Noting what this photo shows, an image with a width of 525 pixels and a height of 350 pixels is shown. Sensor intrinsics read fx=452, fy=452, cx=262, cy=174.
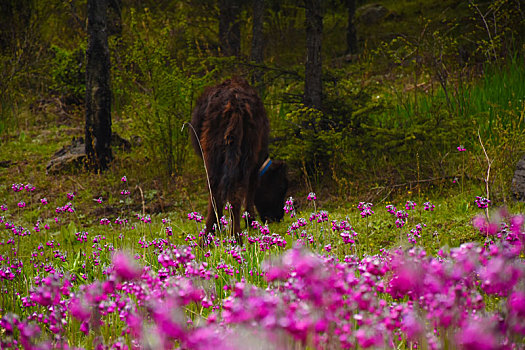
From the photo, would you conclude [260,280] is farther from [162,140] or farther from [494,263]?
[162,140]

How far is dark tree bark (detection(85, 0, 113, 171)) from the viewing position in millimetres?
8492

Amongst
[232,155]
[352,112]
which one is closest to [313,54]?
[352,112]

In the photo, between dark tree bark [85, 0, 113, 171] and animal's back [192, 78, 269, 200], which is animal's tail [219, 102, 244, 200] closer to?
animal's back [192, 78, 269, 200]

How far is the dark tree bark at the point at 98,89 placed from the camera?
8492 millimetres

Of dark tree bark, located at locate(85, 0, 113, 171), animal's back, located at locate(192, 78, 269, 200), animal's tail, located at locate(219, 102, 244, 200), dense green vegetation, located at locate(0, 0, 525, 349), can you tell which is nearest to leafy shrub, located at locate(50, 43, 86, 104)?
dense green vegetation, located at locate(0, 0, 525, 349)

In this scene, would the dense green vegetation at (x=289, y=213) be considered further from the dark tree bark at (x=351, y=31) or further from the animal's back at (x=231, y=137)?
the dark tree bark at (x=351, y=31)

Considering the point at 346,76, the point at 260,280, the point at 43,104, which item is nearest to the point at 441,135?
the point at 346,76

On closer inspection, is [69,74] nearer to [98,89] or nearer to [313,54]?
[98,89]

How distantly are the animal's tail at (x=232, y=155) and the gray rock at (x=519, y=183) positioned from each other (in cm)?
298

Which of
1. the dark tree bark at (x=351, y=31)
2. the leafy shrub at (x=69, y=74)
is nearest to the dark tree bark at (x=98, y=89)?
the leafy shrub at (x=69, y=74)

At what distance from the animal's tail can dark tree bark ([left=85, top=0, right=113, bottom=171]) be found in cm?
499

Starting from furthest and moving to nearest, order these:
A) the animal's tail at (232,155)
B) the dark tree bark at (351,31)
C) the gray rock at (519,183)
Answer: the dark tree bark at (351,31)
the gray rock at (519,183)
the animal's tail at (232,155)

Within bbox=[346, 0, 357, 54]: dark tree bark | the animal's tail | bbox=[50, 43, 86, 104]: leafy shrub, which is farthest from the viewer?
bbox=[346, 0, 357, 54]: dark tree bark

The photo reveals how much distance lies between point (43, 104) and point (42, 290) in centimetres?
1528
